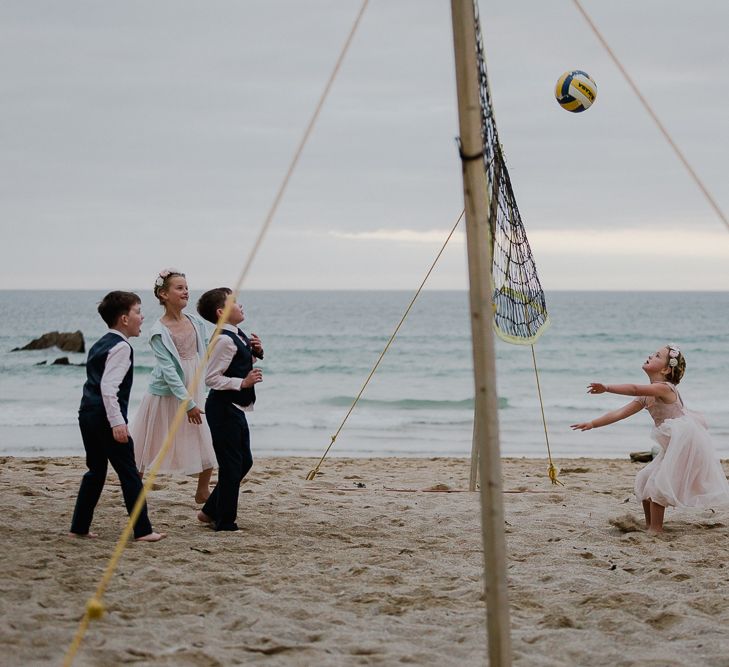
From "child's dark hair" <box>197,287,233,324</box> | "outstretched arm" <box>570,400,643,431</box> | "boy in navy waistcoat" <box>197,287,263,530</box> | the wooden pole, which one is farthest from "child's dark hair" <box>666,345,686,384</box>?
the wooden pole

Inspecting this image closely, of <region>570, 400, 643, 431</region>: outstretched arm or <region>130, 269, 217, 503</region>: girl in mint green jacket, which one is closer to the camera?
<region>570, 400, 643, 431</region>: outstretched arm

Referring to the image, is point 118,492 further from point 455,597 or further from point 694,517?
point 694,517

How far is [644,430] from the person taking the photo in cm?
1490

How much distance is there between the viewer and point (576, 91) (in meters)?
6.38

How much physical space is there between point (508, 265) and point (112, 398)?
2.47 metres

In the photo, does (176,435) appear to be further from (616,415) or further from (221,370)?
(616,415)

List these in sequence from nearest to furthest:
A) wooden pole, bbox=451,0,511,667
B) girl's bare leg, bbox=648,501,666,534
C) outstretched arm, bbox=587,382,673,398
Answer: wooden pole, bbox=451,0,511,667 < outstretched arm, bbox=587,382,673,398 < girl's bare leg, bbox=648,501,666,534

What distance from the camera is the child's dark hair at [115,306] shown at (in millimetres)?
5453

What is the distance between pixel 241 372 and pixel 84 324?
45362 mm

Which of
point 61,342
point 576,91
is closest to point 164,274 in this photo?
point 576,91

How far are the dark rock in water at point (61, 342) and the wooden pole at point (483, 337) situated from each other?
3205 cm

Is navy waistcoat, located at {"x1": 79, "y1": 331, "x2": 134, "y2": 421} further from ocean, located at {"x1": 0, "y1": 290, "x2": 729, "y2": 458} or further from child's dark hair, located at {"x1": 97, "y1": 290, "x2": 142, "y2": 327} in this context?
ocean, located at {"x1": 0, "y1": 290, "x2": 729, "y2": 458}

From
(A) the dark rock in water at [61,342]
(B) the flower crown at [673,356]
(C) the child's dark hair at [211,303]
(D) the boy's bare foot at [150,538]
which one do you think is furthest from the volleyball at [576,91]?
(A) the dark rock in water at [61,342]

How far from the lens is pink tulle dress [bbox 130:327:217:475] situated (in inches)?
252
